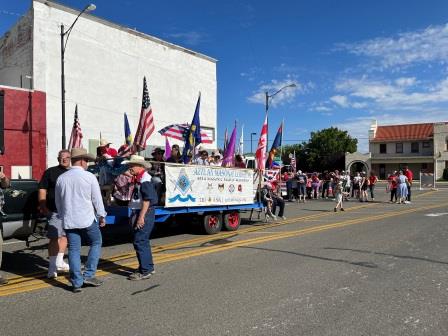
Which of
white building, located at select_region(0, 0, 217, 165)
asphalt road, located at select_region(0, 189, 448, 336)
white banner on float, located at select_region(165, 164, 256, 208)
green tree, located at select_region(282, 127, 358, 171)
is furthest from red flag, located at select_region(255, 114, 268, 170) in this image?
green tree, located at select_region(282, 127, 358, 171)

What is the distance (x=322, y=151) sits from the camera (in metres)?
70.3

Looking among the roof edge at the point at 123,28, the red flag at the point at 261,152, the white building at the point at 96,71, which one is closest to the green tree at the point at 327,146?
the roof edge at the point at 123,28

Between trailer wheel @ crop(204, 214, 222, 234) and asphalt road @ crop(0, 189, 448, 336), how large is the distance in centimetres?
83

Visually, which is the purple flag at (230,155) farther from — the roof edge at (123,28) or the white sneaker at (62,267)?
the roof edge at (123,28)

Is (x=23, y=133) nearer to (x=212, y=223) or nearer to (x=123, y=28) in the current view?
(x=123, y=28)

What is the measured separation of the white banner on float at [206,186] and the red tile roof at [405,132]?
55.8 meters

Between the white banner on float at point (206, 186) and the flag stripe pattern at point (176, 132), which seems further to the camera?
the flag stripe pattern at point (176, 132)

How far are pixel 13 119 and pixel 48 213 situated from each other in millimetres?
17054

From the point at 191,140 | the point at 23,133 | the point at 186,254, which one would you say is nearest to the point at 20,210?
the point at 186,254

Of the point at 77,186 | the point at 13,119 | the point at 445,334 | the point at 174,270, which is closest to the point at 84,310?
the point at 77,186

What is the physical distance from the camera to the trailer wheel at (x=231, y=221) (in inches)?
459

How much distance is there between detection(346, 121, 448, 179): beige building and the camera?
58.9m

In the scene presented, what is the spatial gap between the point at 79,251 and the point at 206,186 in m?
5.01

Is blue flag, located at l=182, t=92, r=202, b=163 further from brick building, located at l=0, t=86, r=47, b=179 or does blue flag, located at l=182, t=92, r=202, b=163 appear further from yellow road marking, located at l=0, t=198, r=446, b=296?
brick building, located at l=0, t=86, r=47, b=179
